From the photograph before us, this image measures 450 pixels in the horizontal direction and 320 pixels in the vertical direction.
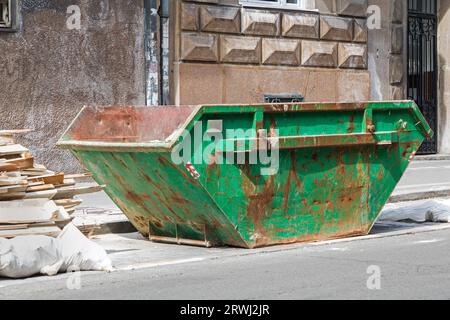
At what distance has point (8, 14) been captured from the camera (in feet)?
45.8

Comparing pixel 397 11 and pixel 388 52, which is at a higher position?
pixel 397 11

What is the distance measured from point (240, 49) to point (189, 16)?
1.16 meters

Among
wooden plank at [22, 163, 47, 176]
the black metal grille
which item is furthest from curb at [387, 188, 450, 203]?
the black metal grille

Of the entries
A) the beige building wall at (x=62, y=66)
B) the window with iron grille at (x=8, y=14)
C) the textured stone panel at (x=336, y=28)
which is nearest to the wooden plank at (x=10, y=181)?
the beige building wall at (x=62, y=66)

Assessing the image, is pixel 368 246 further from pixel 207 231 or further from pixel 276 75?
pixel 276 75

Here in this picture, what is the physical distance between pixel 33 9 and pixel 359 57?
6791 mm

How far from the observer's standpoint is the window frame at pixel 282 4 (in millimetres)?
16812

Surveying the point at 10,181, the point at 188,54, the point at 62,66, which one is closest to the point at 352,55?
the point at 188,54

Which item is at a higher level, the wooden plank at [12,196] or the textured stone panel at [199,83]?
the textured stone panel at [199,83]

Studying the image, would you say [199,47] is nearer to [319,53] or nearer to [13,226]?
[319,53]

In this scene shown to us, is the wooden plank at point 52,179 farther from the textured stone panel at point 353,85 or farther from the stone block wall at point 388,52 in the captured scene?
the stone block wall at point 388,52

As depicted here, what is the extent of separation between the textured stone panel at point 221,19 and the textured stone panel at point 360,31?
9.61 feet

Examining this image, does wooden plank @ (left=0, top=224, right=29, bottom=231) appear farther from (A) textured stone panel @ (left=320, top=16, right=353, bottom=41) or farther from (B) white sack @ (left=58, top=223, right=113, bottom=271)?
(A) textured stone panel @ (left=320, top=16, right=353, bottom=41)
